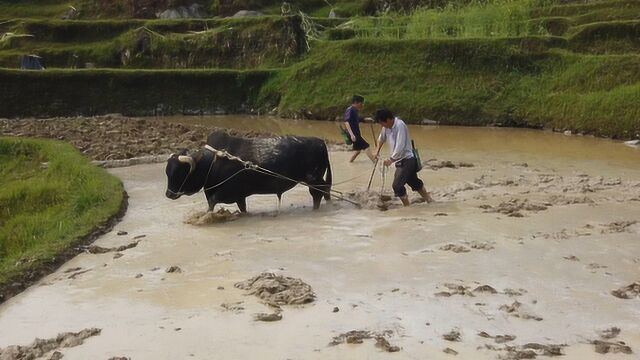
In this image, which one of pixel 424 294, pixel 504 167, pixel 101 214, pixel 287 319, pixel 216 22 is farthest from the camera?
pixel 216 22

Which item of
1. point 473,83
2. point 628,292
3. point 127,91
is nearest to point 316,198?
point 628,292

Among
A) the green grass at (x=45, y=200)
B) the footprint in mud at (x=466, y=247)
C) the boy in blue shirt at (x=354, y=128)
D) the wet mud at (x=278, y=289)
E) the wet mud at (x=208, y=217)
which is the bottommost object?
the green grass at (x=45, y=200)

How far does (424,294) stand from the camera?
6.36 m

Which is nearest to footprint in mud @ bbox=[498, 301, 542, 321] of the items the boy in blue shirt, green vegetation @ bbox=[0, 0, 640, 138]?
the boy in blue shirt

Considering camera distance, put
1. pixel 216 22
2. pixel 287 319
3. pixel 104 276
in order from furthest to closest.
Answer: pixel 216 22 → pixel 104 276 → pixel 287 319

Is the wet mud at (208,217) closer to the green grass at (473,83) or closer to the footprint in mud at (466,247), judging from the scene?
the footprint in mud at (466,247)

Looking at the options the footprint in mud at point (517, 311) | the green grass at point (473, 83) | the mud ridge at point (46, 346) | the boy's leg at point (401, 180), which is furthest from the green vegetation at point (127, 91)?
the footprint in mud at point (517, 311)

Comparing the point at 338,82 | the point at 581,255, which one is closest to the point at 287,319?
the point at 581,255

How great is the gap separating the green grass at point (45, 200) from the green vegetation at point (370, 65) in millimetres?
12321

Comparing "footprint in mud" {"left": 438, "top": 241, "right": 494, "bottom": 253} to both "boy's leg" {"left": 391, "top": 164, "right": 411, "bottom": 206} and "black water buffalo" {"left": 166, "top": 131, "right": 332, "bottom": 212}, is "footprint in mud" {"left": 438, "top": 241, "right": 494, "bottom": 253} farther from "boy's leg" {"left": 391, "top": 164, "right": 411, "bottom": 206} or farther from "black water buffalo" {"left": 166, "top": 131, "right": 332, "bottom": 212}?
"black water buffalo" {"left": 166, "top": 131, "right": 332, "bottom": 212}

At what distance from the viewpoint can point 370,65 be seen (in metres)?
26.6

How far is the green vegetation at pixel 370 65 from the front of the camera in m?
22.1

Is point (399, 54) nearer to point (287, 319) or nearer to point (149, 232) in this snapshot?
point (149, 232)

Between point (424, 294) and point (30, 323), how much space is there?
3517mm
